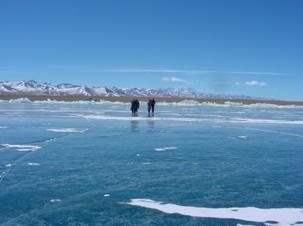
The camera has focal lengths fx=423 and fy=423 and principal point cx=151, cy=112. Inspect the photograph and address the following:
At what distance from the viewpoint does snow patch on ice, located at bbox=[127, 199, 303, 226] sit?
6.16 m

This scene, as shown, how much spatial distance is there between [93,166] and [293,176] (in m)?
4.62

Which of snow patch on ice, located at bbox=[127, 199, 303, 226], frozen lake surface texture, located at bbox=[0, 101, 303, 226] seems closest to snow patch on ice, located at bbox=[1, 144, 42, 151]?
frozen lake surface texture, located at bbox=[0, 101, 303, 226]

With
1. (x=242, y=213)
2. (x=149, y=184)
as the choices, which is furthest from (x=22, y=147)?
(x=242, y=213)

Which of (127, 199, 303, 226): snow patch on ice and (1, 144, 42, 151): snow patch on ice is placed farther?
(1, 144, 42, 151): snow patch on ice

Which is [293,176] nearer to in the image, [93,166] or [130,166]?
[130,166]

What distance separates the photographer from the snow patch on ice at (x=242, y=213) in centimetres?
616

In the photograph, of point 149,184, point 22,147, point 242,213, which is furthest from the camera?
point 22,147

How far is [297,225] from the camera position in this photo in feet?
19.6

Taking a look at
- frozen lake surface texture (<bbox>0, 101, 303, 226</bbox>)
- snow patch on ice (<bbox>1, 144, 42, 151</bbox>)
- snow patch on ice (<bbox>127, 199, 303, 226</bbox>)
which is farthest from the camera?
snow patch on ice (<bbox>1, 144, 42, 151</bbox>)

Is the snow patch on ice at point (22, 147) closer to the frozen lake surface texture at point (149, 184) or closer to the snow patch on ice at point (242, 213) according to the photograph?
the frozen lake surface texture at point (149, 184)

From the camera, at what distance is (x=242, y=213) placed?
21.2ft

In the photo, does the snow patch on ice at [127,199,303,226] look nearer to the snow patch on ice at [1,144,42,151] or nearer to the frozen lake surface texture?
the frozen lake surface texture

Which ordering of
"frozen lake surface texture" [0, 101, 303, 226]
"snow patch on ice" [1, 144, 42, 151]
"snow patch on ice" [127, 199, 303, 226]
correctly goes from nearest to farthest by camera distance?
"snow patch on ice" [127, 199, 303, 226] → "frozen lake surface texture" [0, 101, 303, 226] → "snow patch on ice" [1, 144, 42, 151]

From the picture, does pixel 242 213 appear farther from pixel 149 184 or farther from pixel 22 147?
pixel 22 147
